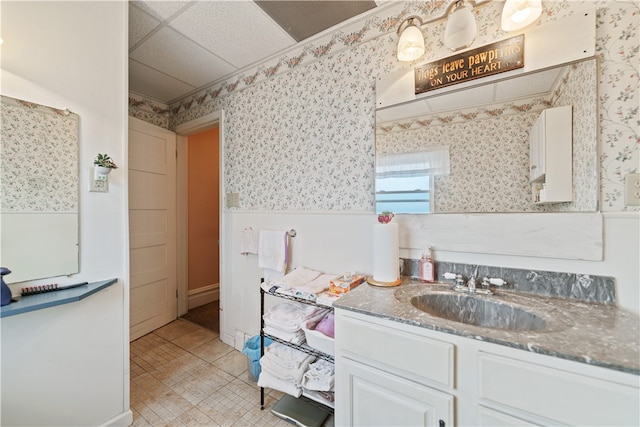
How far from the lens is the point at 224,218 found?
241 centimetres

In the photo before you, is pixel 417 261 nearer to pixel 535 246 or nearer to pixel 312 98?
pixel 535 246

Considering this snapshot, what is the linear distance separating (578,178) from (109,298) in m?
2.42

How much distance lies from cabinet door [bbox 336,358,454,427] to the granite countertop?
243 mm

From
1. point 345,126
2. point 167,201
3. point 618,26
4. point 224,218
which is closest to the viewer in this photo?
point 618,26

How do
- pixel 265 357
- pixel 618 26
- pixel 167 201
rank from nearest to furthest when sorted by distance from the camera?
1. pixel 618 26
2. pixel 265 357
3. pixel 167 201

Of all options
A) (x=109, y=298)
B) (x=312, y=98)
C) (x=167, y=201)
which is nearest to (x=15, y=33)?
(x=109, y=298)

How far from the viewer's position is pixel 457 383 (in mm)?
877

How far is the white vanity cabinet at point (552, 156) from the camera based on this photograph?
113 centimetres

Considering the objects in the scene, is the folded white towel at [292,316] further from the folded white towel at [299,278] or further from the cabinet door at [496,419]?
the cabinet door at [496,419]

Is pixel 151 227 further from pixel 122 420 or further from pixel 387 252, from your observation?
pixel 387 252

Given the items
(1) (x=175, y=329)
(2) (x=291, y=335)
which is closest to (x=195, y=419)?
(2) (x=291, y=335)

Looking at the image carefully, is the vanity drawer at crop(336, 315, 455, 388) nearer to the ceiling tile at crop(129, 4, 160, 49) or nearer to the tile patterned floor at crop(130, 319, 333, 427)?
the tile patterned floor at crop(130, 319, 333, 427)

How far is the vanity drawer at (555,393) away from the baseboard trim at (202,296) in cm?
326

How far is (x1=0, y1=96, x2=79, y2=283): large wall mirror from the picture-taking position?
112 centimetres
